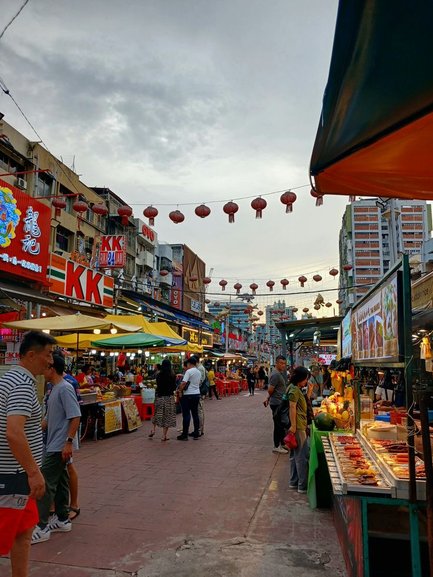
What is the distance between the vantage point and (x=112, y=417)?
11.0 metres

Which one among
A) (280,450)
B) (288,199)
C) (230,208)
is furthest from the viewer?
(230,208)

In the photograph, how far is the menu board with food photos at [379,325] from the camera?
10.3ft

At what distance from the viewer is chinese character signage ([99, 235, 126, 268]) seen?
21844mm

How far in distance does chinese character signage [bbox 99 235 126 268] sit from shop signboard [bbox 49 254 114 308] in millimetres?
2464

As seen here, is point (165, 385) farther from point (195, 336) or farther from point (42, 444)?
point (195, 336)

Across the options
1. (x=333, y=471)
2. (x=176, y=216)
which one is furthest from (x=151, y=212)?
(x=333, y=471)

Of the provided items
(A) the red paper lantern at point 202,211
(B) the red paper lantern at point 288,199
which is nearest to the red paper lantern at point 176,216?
(A) the red paper lantern at point 202,211

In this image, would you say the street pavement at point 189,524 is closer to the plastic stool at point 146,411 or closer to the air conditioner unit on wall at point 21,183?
the plastic stool at point 146,411

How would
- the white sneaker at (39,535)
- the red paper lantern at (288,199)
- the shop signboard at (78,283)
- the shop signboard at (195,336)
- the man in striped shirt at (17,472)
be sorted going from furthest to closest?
the shop signboard at (195,336) → the shop signboard at (78,283) → the red paper lantern at (288,199) → the white sneaker at (39,535) → the man in striped shirt at (17,472)

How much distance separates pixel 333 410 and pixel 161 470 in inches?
116

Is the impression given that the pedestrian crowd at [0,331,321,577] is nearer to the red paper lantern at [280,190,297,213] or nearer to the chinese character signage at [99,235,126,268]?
the red paper lantern at [280,190,297,213]

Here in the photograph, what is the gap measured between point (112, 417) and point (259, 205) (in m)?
6.63

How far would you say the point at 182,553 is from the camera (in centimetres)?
420

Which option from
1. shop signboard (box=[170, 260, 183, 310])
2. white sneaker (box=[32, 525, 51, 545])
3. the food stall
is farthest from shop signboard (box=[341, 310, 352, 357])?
shop signboard (box=[170, 260, 183, 310])
